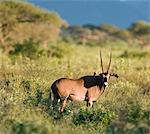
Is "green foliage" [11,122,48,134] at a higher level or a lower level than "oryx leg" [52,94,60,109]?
lower

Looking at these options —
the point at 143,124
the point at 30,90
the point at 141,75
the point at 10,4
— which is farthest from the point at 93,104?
the point at 10,4

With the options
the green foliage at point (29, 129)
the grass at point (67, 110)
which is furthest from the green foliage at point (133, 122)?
the green foliage at point (29, 129)

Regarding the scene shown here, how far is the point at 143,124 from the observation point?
9.84m

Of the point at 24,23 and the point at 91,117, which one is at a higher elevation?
the point at 24,23

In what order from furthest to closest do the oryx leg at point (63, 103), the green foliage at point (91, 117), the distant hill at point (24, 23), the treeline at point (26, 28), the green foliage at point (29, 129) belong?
1. the distant hill at point (24, 23)
2. the treeline at point (26, 28)
3. the oryx leg at point (63, 103)
4. the green foliage at point (91, 117)
5. the green foliage at point (29, 129)

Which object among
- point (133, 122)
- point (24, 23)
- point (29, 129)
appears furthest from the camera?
point (24, 23)

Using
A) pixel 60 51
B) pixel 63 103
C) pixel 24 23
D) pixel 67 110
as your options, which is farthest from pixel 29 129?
pixel 24 23

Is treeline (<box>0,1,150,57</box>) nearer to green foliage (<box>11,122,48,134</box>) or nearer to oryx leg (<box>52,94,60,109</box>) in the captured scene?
oryx leg (<box>52,94,60,109</box>)

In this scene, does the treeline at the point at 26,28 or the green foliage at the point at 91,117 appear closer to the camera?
the green foliage at the point at 91,117

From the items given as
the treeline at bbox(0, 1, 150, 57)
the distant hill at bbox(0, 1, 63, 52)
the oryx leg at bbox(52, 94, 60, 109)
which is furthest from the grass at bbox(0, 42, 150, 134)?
the distant hill at bbox(0, 1, 63, 52)

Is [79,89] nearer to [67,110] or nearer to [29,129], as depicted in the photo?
[67,110]

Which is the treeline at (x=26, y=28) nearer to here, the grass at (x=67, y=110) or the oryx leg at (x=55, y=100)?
the grass at (x=67, y=110)

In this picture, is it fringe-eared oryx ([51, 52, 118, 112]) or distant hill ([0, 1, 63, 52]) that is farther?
distant hill ([0, 1, 63, 52])

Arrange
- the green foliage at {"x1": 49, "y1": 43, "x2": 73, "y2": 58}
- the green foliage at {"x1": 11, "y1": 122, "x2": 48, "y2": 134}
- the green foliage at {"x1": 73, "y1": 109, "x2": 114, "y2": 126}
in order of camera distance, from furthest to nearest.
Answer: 1. the green foliage at {"x1": 49, "y1": 43, "x2": 73, "y2": 58}
2. the green foliage at {"x1": 73, "y1": 109, "x2": 114, "y2": 126}
3. the green foliage at {"x1": 11, "y1": 122, "x2": 48, "y2": 134}
